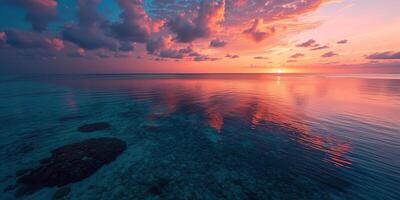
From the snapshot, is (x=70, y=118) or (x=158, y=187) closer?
(x=158, y=187)

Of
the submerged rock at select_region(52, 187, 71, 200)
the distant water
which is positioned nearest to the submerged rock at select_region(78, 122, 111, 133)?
the distant water

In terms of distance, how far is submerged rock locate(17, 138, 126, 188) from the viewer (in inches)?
366

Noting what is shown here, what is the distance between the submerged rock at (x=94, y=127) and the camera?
1705 centimetres

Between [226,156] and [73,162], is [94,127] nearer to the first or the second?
[73,162]

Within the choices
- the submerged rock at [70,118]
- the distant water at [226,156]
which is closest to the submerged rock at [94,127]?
the distant water at [226,156]

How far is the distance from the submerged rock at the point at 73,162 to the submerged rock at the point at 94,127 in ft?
10.3

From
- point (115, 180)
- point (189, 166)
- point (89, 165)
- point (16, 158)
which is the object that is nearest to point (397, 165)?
point (189, 166)

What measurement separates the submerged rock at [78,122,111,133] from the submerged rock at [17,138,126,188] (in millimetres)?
3153

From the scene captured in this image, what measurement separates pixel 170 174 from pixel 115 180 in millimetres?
3278

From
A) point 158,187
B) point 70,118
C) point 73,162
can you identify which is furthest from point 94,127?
point 158,187

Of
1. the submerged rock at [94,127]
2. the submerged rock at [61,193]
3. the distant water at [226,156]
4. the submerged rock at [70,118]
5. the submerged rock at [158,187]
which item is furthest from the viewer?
the submerged rock at [70,118]

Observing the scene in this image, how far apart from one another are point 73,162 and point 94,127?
7960mm

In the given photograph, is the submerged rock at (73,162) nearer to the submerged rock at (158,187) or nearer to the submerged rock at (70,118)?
the submerged rock at (158,187)

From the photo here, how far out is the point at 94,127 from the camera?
18062 millimetres
